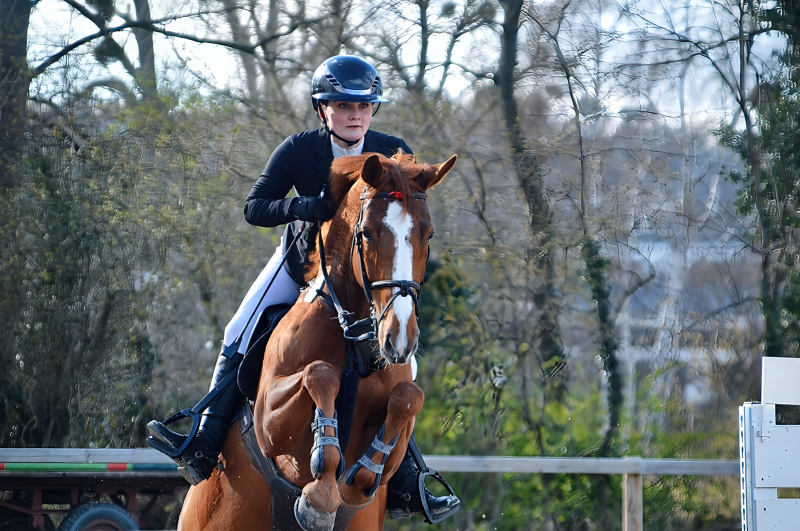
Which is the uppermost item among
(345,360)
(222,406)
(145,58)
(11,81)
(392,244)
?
(145,58)

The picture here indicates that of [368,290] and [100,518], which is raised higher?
[368,290]

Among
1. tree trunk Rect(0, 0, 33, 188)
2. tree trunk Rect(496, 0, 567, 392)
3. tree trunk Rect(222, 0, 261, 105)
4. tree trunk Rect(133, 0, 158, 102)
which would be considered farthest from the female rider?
tree trunk Rect(0, 0, 33, 188)

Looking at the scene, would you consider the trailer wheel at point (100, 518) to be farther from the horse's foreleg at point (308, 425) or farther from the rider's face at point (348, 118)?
the rider's face at point (348, 118)

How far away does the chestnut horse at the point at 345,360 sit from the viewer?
98.6 inches

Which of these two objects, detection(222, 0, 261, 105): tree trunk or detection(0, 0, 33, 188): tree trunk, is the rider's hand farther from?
detection(0, 0, 33, 188): tree trunk

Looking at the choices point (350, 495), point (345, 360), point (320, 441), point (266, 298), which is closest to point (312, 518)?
point (350, 495)

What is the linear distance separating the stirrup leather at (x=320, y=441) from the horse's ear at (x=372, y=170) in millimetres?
800

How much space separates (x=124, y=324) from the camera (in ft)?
23.8

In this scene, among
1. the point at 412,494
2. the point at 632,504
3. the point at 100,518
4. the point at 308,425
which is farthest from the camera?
the point at 632,504

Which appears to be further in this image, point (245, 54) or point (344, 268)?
point (245, 54)

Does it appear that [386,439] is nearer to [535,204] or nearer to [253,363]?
[253,363]

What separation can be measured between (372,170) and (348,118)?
63 cm

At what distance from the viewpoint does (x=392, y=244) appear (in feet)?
8.18

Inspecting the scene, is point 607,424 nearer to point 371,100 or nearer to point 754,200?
point 754,200
